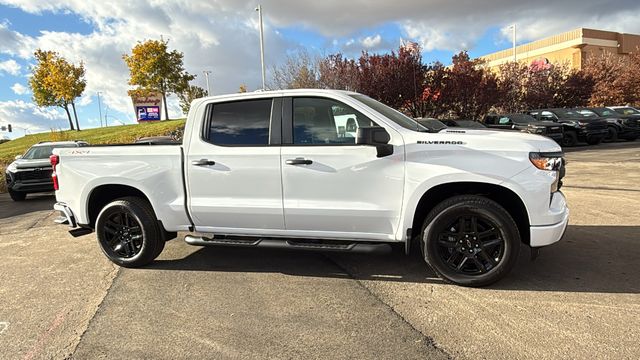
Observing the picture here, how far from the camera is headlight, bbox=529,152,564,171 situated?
4.12m

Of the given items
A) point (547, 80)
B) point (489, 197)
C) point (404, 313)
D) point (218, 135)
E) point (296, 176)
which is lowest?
point (404, 313)

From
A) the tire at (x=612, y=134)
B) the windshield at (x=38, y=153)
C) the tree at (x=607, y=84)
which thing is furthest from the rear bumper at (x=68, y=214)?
the tree at (x=607, y=84)

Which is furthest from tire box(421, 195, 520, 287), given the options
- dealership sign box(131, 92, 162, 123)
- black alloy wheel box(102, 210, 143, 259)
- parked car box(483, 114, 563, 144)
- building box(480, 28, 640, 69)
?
building box(480, 28, 640, 69)

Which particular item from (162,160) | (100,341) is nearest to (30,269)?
(162,160)

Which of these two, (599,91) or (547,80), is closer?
(547,80)

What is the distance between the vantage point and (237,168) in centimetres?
486

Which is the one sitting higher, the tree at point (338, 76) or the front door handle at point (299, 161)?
the tree at point (338, 76)

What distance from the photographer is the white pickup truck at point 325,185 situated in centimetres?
425

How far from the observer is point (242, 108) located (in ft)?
16.7

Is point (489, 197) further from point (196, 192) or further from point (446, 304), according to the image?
point (196, 192)

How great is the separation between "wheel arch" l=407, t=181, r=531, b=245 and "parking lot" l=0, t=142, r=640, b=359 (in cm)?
57

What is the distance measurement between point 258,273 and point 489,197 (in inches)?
99.8

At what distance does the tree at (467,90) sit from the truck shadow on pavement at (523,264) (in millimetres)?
18837

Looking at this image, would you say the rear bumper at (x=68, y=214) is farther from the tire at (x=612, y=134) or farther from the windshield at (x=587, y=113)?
the tire at (x=612, y=134)
